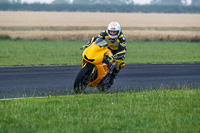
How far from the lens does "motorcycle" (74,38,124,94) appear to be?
11.6 meters

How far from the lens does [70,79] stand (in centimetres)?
1530

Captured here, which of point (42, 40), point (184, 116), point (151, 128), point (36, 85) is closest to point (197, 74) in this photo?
point (36, 85)

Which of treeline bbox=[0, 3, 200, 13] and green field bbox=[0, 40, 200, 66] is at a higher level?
green field bbox=[0, 40, 200, 66]

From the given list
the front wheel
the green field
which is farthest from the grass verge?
the green field

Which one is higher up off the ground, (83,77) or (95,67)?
(95,67)

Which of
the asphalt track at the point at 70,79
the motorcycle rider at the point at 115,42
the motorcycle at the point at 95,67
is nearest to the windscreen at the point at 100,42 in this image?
the motorcycle at the point at 95,67

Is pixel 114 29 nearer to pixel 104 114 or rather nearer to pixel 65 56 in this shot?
pixel 104 114

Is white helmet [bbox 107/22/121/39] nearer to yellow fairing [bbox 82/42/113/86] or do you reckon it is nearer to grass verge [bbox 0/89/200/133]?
yellow fairing [bbox 82/42/113/86]

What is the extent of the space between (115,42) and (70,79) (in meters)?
3.55

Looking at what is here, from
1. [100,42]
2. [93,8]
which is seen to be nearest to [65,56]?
[100,42]

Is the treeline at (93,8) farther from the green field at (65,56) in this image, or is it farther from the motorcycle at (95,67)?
the motorcycle at (95,67)

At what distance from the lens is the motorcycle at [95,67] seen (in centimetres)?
1159

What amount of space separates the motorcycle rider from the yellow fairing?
7.8 inches

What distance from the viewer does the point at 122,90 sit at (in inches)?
512
